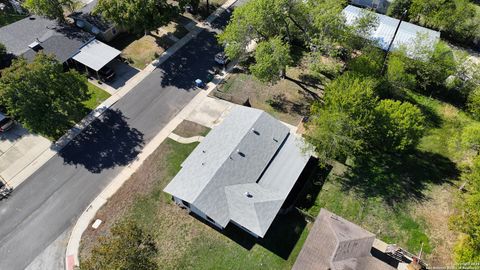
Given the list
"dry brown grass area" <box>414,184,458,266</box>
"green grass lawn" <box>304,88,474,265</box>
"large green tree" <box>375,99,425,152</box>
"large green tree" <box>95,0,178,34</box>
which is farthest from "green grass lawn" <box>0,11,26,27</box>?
"dry brown grass area" <box>414,184,458,266</box>

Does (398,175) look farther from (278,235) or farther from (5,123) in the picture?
(5,123)

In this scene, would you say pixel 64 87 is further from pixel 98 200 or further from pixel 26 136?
pixel 98 200

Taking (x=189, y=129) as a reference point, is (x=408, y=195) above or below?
above

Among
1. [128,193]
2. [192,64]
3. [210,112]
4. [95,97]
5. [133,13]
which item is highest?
[133,13]

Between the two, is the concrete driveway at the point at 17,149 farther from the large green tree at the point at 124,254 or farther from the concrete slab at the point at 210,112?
the large green tree at the point at 124,254

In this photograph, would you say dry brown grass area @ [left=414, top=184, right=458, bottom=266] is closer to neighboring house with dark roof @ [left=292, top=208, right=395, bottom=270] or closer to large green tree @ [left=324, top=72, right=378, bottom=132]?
neighboring house with dark roof @ [left=292, top=208, right=395, bottom=270]

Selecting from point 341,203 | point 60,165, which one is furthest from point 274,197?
point 60,165

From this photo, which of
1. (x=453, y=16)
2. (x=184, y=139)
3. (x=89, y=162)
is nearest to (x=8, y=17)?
(x=89, y=162)
